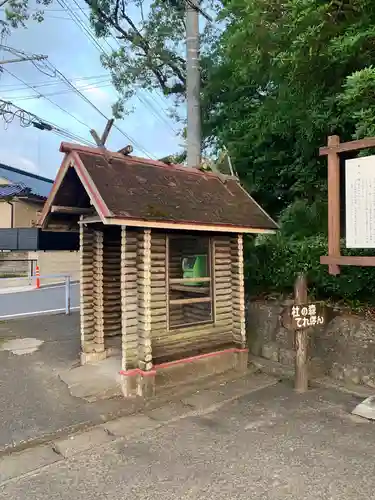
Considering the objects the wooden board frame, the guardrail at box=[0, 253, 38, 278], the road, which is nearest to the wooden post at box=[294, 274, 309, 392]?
the wooden board frame

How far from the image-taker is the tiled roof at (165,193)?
5.18m

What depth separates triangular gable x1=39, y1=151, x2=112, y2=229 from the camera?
4.90 m

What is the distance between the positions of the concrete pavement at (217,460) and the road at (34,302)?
801cm

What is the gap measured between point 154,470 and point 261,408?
6.24 ft

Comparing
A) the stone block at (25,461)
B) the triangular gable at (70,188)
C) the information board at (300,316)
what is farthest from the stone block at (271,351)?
the stone block at (25,461)

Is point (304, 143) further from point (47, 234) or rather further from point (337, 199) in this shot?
point (47, 234)

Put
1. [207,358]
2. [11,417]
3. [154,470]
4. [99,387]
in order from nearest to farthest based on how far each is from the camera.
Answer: [154,470], [11,417], [99,387], [207,358]

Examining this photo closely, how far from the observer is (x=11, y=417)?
16.1 ft

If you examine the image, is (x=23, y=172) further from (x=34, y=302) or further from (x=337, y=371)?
(x=337, y=371)

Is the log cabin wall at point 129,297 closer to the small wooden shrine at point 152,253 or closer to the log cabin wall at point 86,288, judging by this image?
the small wooden shrine at point 152,253

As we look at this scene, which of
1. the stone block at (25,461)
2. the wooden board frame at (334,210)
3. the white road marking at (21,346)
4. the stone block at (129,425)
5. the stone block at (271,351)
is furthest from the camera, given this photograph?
the white road marking at (21,346)

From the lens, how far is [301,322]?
5547mm

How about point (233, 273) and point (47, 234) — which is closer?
point (233, 273)

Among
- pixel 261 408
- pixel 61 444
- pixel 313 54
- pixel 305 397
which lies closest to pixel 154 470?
pixel 61 444
